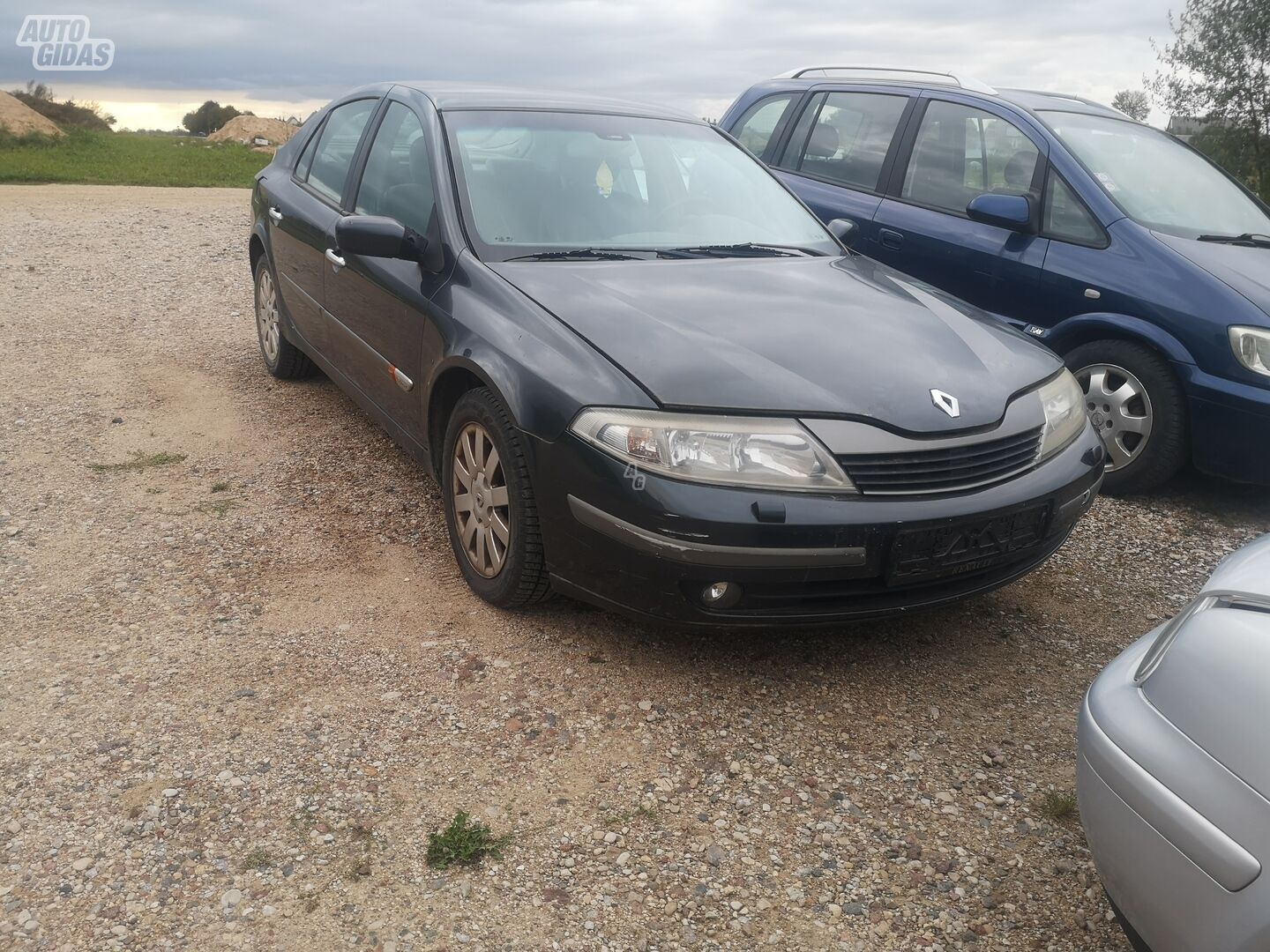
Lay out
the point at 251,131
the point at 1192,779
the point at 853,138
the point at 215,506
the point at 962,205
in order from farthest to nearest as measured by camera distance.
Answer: the point at 251,131 < the point at 853,138 < the point at 962,205 < the point at 215,506 < the point at 1192,779

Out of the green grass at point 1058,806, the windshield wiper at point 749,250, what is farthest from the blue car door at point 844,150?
the green grass at point 1058,806

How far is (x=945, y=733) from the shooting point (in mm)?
3078

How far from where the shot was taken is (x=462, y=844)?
251cm

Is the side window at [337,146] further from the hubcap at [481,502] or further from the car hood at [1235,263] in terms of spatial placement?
the car hood at [1235,263]

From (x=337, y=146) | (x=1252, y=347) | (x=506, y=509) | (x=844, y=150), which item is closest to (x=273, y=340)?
(x=337, y=146)

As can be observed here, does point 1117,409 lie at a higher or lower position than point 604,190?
lower

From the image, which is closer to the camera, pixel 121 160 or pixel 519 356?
pixel 519 356

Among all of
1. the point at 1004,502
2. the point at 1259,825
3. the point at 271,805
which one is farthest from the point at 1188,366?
the point at 271,805

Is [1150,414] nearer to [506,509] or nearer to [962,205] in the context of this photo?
[962,205]

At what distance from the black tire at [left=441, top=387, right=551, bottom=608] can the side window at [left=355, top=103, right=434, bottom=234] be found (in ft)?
2.82

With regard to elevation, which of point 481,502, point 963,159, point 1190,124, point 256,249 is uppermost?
point 1190,124

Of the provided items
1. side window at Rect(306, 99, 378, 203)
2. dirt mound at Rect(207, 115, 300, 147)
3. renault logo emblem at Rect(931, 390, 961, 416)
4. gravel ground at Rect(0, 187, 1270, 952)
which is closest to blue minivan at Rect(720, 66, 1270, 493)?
gravel ground at Rect(0, 187, 1270, 952)

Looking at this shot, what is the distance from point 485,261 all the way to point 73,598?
A: 1833 mm

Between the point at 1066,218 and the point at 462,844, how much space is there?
4.27 m
